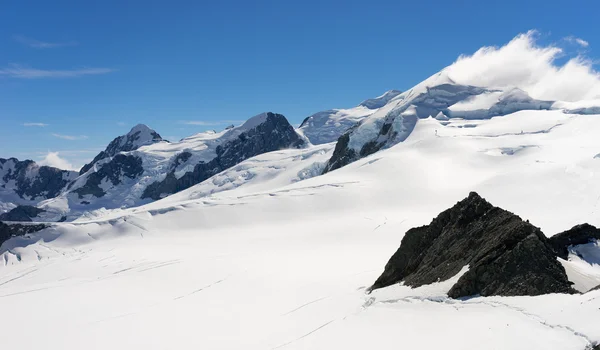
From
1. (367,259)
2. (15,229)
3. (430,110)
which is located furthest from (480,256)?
(430,110)

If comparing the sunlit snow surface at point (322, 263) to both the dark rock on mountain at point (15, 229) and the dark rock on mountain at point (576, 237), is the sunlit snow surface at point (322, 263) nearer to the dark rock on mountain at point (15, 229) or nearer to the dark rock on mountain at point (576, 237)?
the dark rock on mountain at point (576, 237)

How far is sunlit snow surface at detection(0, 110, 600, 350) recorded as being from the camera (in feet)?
48.7

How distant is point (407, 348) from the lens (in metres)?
13.4

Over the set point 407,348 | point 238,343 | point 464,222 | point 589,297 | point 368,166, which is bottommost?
point 238,343

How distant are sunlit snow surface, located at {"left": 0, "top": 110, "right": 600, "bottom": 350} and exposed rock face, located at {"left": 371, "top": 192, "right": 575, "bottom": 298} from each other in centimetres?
107

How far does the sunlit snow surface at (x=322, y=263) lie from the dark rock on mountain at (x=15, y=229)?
298 centimetres

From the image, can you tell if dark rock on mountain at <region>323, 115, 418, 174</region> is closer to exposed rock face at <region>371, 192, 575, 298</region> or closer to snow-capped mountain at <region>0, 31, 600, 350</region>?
snow-capped mountain at <region>0, 31, 600, 350</region>

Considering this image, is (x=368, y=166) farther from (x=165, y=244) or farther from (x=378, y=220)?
(x=165, y=244)

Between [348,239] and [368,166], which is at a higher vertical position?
[368,166]

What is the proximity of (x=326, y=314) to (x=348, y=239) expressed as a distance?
25.8 meters

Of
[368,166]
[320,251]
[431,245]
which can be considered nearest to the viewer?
[431,245]

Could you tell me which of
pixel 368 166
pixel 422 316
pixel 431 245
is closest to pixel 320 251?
pixel 431 245

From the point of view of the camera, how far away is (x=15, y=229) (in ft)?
276

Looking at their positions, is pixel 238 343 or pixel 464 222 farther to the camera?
pixel 464 222
